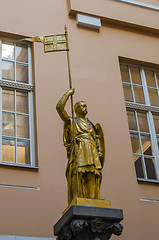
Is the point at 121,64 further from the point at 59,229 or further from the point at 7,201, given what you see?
the point at 59,229

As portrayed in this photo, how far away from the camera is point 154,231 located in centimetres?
867

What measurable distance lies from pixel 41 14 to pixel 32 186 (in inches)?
164

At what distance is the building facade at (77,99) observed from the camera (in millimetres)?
8211

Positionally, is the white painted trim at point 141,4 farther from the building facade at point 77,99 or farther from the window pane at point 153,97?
the window pane at point 153,97

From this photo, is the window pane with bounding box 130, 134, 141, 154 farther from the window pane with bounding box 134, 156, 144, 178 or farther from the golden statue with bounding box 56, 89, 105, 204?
the golden statue with bounding box 56, 89, 105, 204

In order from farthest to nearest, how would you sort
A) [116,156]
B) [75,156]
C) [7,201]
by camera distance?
1. [116,156]
2. [7,201]
3. [75,156]

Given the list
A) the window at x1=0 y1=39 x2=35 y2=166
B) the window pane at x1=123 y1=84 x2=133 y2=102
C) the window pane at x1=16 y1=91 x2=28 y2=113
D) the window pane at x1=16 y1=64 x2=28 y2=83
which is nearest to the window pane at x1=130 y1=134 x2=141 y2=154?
the window pane at x1=123 y1=84 x2=133 y2=102

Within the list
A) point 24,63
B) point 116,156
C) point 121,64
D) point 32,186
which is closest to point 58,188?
point 32,186

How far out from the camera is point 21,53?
1001cm

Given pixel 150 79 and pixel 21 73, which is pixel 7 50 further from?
pixel 150 79

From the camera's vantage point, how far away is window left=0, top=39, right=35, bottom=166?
8.77 m

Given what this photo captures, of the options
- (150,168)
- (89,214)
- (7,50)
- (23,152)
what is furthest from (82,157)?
(7,50)

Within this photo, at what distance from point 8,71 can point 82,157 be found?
11.5ft

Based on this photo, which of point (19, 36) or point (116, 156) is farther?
point (19, 36)
